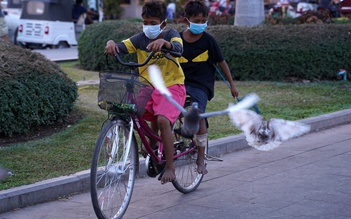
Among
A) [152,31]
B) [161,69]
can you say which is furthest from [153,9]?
[161,69]

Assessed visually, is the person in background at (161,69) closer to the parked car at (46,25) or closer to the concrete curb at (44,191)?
the concrete curb at (44,191)

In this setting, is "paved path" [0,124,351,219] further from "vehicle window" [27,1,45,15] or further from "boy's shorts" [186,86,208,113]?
"vehicle window" [27,1,45,15]

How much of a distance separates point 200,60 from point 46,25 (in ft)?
56.5

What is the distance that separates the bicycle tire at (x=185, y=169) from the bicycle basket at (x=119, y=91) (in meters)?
1.12

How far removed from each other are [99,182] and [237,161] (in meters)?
3.10

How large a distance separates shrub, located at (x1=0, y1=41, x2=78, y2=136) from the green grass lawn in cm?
29

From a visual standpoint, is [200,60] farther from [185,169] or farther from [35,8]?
[35,8]

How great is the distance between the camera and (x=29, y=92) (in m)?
8.58

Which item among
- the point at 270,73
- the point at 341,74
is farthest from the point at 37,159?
the point at 341,74

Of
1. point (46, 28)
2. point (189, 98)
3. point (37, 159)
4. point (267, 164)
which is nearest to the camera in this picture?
point (189, 98)

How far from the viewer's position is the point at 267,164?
26.7 feet

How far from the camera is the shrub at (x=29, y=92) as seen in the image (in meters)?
8.31

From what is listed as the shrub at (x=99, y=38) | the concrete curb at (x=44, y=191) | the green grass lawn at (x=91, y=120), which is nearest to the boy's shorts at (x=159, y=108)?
the concrete curb at (x=44, y=191)

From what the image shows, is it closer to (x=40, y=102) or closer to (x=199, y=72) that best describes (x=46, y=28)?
(x=40, y=102)
